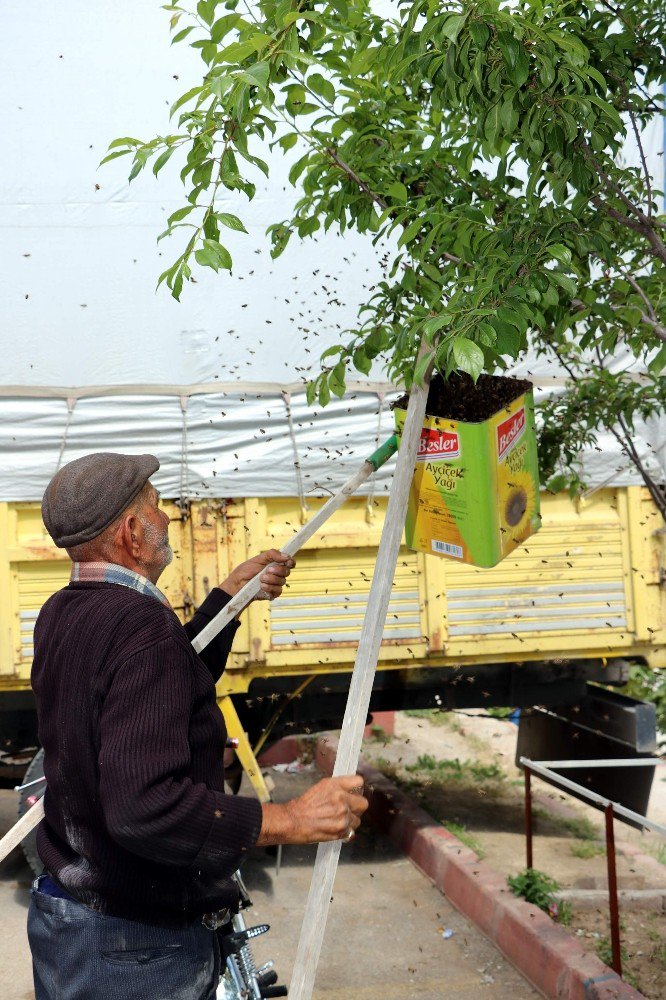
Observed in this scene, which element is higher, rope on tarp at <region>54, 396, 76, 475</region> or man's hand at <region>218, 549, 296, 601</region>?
Answer: rope on tarp at <region>54, 396, 76, 475</region>

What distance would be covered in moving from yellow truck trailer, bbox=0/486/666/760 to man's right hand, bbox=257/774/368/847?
3592mm

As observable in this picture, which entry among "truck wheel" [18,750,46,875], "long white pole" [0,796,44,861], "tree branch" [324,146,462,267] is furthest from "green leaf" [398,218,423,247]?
"truck wheel" [18,750,46,875]

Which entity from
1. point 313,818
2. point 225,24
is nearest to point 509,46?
point 225,24

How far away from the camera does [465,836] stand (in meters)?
6.46

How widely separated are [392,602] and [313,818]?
12.5ft

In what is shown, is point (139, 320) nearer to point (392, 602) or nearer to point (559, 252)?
point (392, 602)

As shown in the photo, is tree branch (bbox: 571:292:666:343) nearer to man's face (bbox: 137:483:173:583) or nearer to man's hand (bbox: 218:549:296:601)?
man's hand (bbox: 218:549:296:601)

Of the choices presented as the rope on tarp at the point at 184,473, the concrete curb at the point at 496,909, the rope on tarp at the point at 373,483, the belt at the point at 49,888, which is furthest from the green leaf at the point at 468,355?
the rope on tarp at the point at 184,473

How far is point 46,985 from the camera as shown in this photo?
7.96 ft

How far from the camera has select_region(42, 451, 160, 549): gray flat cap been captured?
245cm

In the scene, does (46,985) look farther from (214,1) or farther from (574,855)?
(574,855)

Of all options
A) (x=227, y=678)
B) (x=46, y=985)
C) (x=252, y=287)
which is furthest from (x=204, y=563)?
(x=46, y=985)

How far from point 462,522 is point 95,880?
128cm

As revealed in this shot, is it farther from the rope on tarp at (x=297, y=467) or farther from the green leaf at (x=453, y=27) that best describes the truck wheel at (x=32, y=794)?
the green leaf at (x=453, y=27)
